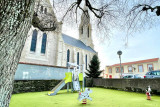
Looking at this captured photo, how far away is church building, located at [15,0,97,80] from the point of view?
201 inches

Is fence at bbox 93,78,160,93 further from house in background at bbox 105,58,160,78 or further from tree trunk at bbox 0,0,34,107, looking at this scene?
house in background at bbox 105,58,160,78

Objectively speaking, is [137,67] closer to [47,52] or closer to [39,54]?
[47,52]

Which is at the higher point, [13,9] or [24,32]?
[13,9]

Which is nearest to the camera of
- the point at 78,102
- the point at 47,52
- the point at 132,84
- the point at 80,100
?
the point at 80,100

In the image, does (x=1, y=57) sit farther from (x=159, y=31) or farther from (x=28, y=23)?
(x=159, y=31)

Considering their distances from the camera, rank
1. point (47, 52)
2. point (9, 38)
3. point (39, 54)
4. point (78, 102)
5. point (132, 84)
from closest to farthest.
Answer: point (9, 38) < point (78, 102) < point (132, 84) < point (39, 54) < point (47, 52)

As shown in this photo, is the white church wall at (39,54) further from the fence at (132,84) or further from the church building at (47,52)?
the fence at (132,84)

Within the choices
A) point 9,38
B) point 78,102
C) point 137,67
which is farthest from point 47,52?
point 137,67

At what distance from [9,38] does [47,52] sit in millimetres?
17182

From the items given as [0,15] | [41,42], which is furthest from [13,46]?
[41,42]

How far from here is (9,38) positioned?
3.33ft

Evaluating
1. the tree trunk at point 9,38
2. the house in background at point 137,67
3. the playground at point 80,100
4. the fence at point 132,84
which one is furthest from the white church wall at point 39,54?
the house in background at point 137,67

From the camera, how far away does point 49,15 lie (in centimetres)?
523

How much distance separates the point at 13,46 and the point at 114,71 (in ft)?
105
